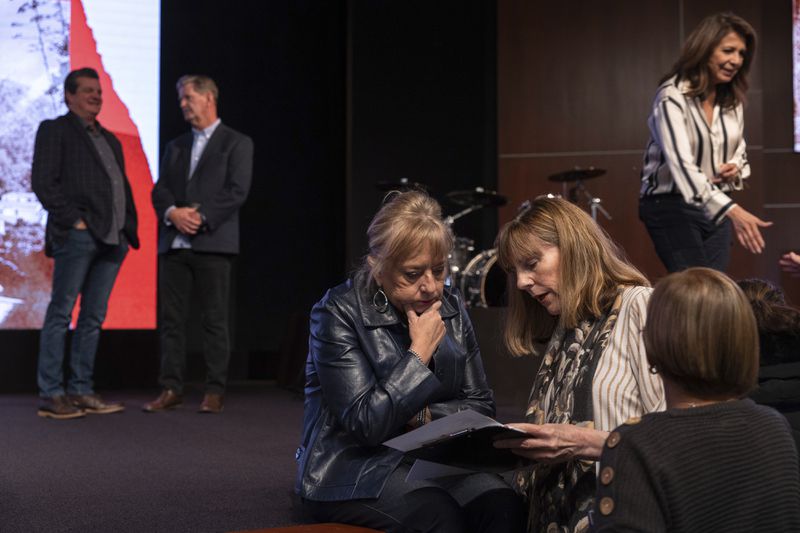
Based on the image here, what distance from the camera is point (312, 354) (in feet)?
7.04

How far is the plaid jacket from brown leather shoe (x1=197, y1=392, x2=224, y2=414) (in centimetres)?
94

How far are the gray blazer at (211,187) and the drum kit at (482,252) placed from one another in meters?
1.18

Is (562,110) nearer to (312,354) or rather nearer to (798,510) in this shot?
(312,354)

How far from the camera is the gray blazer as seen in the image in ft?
15.6

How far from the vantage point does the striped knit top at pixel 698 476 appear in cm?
121

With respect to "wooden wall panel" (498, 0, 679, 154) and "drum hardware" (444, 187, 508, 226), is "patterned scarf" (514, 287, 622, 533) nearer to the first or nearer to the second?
"drum hardware" (444, 187, 508, 226)

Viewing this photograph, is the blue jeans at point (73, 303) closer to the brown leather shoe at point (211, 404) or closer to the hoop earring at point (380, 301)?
the brown leather shoe at point (211, 404)

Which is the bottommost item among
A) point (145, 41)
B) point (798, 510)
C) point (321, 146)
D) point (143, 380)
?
point (143, 380)

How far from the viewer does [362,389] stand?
2.00m

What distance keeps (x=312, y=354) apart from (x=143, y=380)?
4.40 meters

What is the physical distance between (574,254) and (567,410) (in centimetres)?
30

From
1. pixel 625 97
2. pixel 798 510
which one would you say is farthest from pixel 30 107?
pixel 798 510

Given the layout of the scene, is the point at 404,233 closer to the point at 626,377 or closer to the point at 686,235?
the point at 626,377

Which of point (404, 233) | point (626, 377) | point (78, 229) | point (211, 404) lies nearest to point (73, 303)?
point (78, 229)
